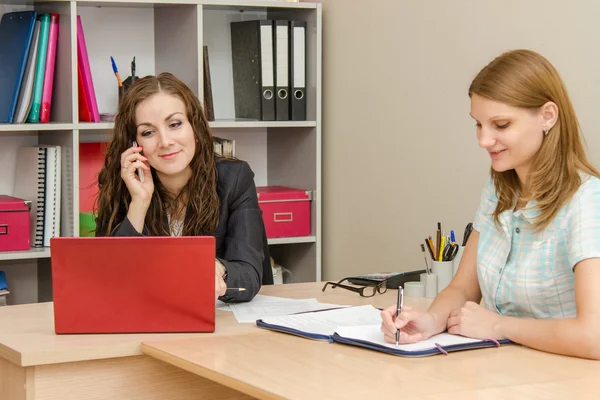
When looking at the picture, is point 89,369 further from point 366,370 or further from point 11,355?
point 366,370

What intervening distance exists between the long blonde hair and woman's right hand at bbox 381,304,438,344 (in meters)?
0.29

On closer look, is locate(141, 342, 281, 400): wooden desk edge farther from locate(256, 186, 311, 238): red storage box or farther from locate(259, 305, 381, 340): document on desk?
locate(256, 186, 311, 238): red storage box

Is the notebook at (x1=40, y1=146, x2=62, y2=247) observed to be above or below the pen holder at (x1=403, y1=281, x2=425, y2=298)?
above

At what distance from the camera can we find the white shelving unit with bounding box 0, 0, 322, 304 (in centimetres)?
312

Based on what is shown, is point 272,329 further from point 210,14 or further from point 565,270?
point 210,14

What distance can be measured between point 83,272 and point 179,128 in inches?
25.8

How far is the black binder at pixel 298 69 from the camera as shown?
11.2ft

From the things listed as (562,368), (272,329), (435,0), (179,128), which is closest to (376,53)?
(435,0)

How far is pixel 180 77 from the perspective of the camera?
3389 millimetres

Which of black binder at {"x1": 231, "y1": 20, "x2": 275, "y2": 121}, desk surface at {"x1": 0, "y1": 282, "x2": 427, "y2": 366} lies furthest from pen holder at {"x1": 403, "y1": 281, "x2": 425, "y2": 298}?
black binder at {"x1": 231, "y1": 20, "x2": 275, "y2": 121}

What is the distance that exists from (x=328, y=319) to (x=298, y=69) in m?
1.76

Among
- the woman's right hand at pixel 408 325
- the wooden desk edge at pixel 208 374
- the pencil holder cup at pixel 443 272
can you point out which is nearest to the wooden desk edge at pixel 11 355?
the wooden desk edge at pixel 208 374

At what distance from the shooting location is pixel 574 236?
63.4 inches

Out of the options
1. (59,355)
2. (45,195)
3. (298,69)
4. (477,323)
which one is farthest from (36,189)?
(477,323)
